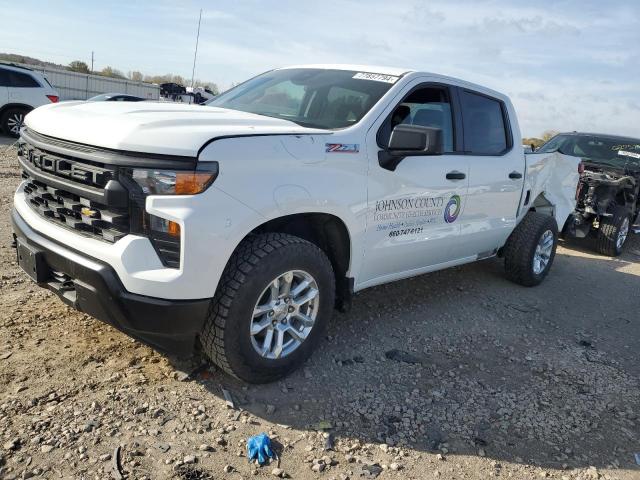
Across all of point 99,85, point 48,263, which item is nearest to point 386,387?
point 48,263

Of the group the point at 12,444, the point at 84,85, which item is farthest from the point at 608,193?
the point at 84,85

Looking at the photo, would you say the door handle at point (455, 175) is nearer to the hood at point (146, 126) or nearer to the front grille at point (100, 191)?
the hood at point (146, 126)

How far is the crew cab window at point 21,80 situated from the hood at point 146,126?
1202 centimetres

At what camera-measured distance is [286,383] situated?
3.26 meters

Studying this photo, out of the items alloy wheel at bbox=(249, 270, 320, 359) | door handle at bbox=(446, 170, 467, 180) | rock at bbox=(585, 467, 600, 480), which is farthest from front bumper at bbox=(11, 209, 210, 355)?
door handle at bbox=(446, 170, 467, 180)

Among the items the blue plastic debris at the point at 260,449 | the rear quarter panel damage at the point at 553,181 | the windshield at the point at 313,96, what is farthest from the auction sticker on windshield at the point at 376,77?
the blue plastic debris at the point at 260,449

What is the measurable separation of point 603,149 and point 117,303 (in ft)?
29.9

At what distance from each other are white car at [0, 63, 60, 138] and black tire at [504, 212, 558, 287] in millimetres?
12349

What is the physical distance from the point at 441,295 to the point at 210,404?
2919 millimetres

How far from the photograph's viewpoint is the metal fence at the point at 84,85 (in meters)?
27.5

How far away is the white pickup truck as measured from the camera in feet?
8.55

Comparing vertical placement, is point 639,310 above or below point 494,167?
below

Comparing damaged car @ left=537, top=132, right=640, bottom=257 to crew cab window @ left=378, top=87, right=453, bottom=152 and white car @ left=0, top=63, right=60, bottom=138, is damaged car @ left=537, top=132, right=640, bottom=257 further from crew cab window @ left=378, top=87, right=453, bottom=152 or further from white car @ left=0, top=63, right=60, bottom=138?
white car @ left=0, top=63, right=60, bottom=138

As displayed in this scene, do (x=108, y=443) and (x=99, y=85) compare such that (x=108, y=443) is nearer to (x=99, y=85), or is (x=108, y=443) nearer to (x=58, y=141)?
(x=58, y=141)
